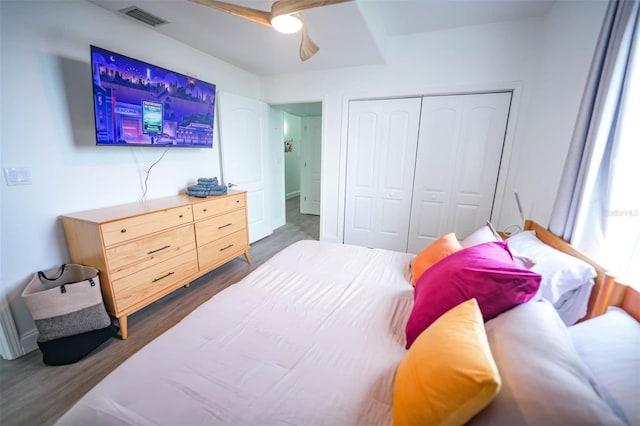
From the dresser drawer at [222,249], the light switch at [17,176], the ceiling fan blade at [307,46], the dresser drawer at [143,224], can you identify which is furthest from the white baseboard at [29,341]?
the ceiling fan blade at [307,46]

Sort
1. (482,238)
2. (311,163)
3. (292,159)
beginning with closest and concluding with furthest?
1. (482,238)
2. (311,163)
3. (292,159)

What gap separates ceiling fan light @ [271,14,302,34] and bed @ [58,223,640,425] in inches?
59.6

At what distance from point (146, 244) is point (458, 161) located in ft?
10.7

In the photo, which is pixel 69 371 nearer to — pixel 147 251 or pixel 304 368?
pixel 147 251

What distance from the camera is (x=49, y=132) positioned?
1805mm

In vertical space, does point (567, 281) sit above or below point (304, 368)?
above

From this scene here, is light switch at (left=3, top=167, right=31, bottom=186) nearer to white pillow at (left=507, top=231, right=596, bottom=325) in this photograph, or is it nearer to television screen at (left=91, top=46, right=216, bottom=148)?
television screen at (left=91, top=46, right=216, bottom=148)

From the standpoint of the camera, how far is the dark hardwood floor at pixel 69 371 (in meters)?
1.37

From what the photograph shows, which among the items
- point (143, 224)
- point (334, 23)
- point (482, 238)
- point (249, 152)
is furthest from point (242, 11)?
point (249, 152)

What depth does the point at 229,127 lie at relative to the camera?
3.22 metres

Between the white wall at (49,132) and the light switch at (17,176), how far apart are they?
26 millimetres

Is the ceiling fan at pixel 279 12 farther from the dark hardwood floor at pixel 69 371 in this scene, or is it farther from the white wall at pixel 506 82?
the dark hardwood floor at pixel 69 371

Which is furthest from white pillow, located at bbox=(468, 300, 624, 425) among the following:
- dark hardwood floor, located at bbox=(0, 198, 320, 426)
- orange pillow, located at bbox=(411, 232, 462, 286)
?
dark hardwood floor, located at bbox=(0, 198, 320, 426)

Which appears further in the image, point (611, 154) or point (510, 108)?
point (510, 108)
